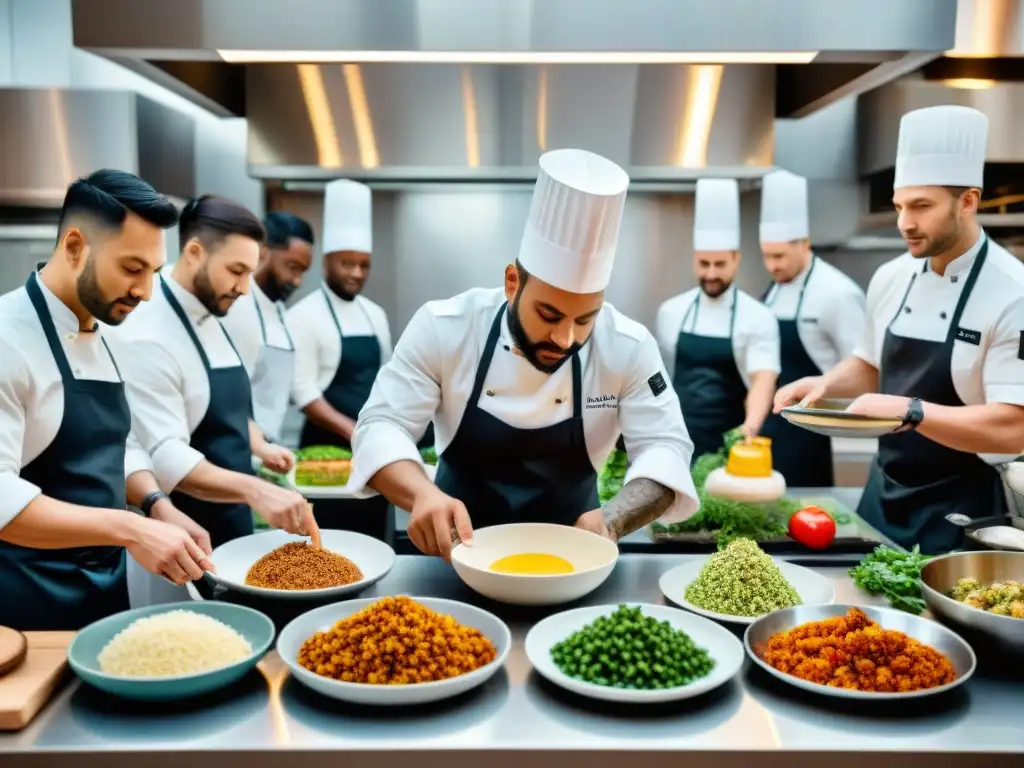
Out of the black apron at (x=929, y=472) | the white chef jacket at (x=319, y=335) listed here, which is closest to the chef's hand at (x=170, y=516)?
the white chef jacket at (x=319, y=335)

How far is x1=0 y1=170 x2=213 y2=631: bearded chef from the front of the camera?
5.32 feet

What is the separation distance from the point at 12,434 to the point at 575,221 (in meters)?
1.13

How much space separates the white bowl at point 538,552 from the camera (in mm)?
1636

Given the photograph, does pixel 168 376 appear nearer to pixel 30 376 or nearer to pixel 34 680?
pixel 30 376

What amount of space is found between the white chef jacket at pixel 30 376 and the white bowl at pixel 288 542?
0.39 metres

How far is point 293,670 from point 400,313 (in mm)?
3352

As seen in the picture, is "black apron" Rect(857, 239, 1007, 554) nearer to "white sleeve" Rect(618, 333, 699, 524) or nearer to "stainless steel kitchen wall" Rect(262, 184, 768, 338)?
"white sleeve" Rect(618, 333, 699, 524)

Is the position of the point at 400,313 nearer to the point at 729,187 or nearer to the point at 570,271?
the point at 729,187

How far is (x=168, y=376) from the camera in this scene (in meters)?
2.44

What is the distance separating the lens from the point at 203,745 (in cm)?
125

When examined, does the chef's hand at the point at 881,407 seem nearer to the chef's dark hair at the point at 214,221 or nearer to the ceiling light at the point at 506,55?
the ceiling light at the point at 506,55

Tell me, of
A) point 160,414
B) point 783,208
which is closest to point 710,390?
point 783,208

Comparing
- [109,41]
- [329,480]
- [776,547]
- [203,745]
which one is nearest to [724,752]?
[203,745]

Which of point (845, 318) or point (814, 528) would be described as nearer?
point (814, 528)
